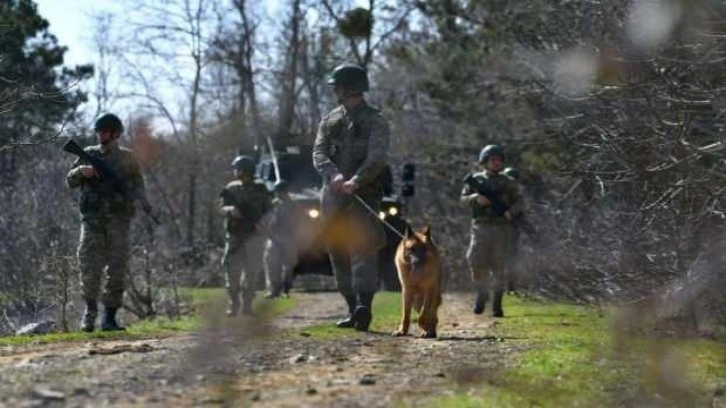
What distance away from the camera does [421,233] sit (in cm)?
1262

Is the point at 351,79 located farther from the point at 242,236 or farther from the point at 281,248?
the point at 281,248

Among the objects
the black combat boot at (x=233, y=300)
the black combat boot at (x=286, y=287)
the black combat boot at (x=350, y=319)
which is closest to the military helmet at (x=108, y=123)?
the black combat boot at (x=350, y=319)

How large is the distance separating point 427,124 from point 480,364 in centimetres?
3388

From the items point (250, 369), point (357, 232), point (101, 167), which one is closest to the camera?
point (250, 369)

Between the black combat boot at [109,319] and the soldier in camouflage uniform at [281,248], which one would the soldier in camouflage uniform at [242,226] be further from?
the soldier in camouflage uniform at [281,248]

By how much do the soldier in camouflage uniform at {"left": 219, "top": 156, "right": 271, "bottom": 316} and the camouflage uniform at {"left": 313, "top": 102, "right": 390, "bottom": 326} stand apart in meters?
5.29

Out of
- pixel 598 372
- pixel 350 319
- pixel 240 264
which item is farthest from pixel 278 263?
pixel 598 372

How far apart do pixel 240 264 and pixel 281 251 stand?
6986 mm

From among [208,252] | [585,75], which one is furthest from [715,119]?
[208,252]

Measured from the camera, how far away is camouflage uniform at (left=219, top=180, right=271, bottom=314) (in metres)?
17.7

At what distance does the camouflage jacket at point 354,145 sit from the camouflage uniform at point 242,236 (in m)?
5.31

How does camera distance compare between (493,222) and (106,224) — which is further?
(493,222)

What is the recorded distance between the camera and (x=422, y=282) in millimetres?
12008

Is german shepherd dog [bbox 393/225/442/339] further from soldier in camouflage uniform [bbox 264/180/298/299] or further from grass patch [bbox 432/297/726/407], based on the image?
soldier in camouflage uniform [bbox 264/180/298/299]
